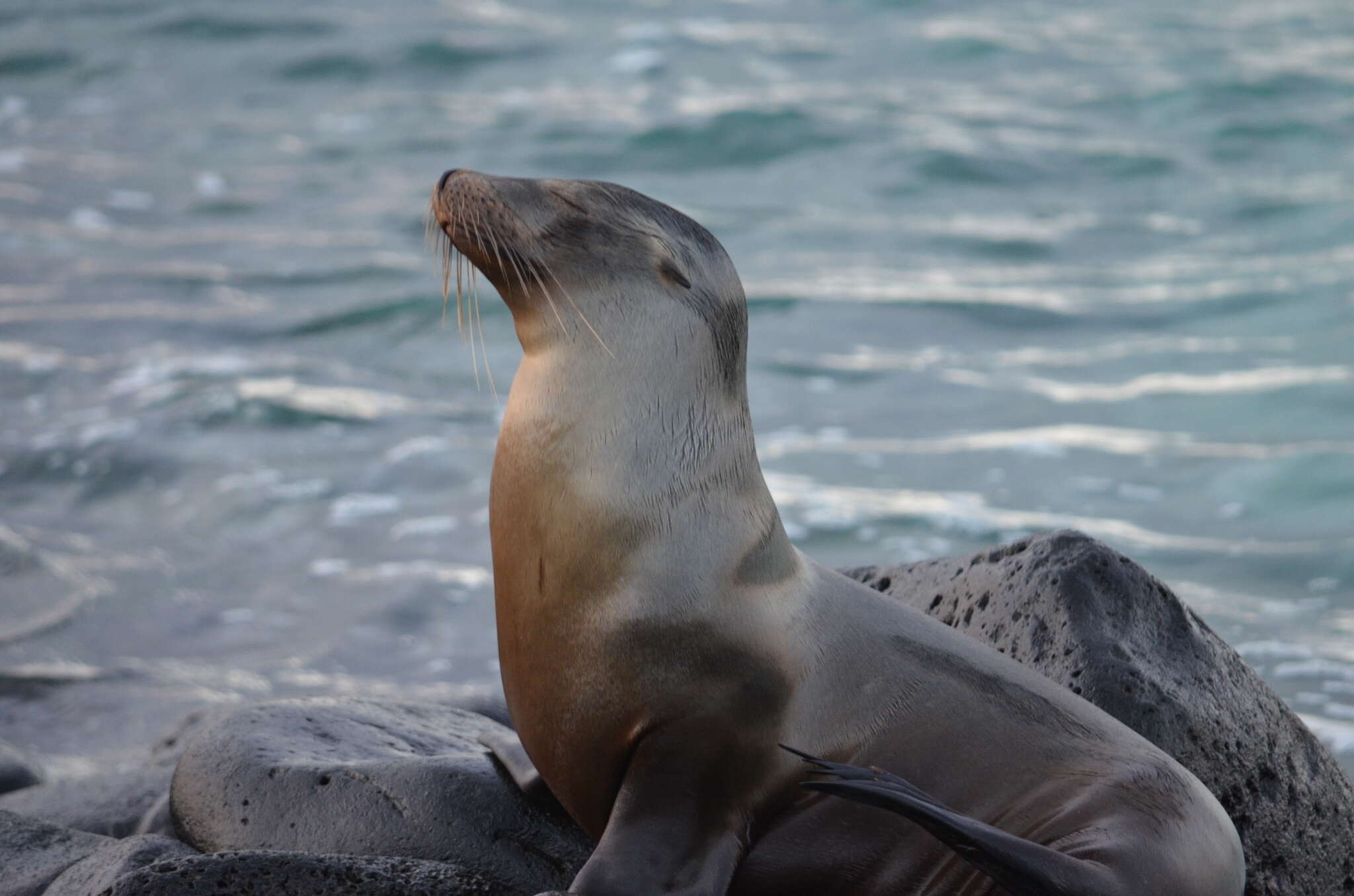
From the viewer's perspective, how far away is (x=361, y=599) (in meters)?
7.66

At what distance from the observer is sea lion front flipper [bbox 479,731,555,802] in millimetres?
3623

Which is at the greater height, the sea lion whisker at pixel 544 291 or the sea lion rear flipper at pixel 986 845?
the sea lion whisker at pixel 544 291

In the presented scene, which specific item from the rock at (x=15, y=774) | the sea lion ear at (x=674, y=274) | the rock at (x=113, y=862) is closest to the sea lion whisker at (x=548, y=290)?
the sea lion ear at (x=674, y=274)

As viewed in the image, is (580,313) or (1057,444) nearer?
(580,313)

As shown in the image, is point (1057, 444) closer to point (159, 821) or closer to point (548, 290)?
point (159, 821)

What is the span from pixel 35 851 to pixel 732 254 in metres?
9.70

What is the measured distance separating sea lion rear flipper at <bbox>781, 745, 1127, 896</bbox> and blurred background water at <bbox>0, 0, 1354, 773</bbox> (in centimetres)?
359

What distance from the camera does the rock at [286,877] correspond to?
2.89m

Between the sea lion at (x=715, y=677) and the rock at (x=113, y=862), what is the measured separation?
802mm

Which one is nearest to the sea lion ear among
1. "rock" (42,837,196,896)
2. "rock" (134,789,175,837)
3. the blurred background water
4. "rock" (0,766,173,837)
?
"rock" (42,837,196,896)

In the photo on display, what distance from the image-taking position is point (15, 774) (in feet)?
18.1

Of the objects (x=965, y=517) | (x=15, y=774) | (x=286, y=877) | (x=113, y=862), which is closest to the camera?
(x=286, y=877)

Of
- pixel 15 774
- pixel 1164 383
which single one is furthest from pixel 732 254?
pixel 15 774

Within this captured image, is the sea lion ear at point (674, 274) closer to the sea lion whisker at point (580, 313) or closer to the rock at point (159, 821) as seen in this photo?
the sea lion whisker at point (580, 313)
